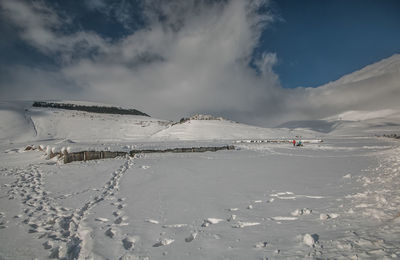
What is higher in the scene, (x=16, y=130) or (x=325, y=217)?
(x=16, y=130)

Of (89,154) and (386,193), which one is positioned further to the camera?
(89,154)

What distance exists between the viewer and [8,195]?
6.68 metres

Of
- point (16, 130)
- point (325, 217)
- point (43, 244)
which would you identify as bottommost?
point (43, 244)

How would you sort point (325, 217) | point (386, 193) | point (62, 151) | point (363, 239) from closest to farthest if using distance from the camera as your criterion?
point (363, 239) → point (325, 217) → point (386, 193) → point (62, 151)

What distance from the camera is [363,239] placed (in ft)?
9.63

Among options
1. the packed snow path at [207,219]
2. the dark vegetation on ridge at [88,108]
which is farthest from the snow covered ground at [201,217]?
the dark vegetation on ridge at [88,108]

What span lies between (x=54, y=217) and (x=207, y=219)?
373 centimetres

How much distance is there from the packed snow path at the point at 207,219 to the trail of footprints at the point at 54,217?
24 millimetres

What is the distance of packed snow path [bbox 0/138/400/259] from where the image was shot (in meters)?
3.11

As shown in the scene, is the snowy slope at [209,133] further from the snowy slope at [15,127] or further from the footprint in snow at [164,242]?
the footprint in snow at [164,242]

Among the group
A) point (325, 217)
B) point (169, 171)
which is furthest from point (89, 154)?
point (325, 217)

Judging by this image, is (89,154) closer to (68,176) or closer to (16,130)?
(68,176)

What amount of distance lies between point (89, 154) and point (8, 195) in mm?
7466

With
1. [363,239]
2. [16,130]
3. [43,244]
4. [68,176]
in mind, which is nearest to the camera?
[363,239]
